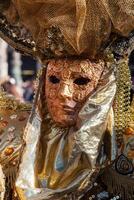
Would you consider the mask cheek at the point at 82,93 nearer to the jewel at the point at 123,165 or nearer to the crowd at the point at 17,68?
the jewel at the point at 123,165

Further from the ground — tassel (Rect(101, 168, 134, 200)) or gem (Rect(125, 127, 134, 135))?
gem (Rect(125, 127, 134, 135))

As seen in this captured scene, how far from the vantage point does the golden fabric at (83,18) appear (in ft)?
7.34

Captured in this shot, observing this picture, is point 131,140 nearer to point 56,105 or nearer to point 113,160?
point 113,160

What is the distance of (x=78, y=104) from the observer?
240 centimetres

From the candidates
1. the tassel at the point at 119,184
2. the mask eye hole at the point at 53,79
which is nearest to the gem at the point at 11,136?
the mask eye hole at the point at 53,79

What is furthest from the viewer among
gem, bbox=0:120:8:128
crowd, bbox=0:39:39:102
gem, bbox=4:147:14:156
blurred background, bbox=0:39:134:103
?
crowd, bbox=0:39:39:102

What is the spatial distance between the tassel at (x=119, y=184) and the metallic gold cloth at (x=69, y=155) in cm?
7

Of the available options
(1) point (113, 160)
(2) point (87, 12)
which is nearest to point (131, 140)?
(1) point (113, 160)

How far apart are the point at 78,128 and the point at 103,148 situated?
0.13 meters

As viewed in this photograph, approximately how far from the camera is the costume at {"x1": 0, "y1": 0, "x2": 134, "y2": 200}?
2.30 meters

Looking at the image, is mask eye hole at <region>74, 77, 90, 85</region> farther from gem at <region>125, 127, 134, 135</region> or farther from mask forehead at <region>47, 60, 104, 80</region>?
gem at <region>125, 127, 134, 135</region>

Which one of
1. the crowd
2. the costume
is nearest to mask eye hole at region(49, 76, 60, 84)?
the costume

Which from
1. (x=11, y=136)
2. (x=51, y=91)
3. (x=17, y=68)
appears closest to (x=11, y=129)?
(x=11, y=136)

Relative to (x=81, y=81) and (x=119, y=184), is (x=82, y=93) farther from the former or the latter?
(x=119, y=184)
